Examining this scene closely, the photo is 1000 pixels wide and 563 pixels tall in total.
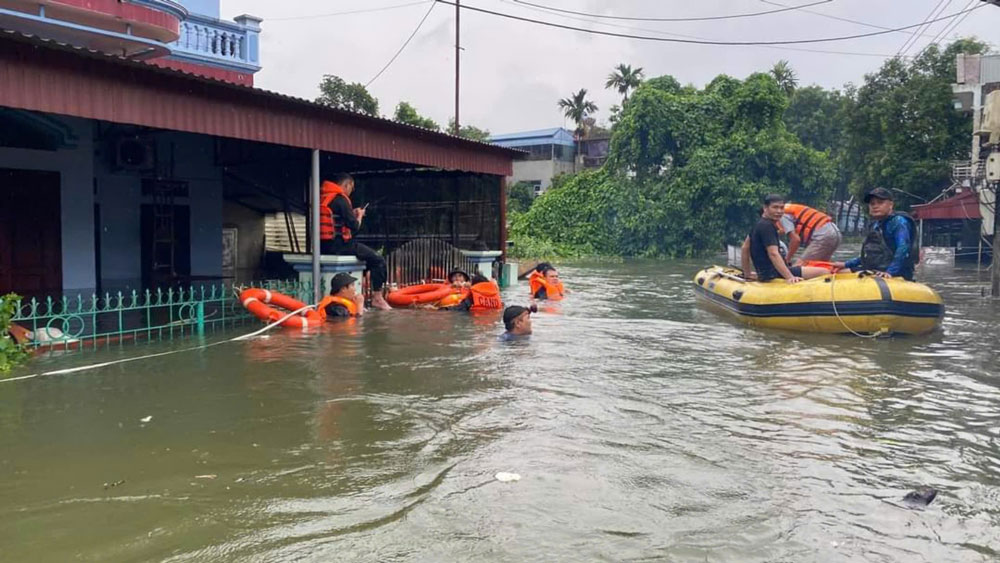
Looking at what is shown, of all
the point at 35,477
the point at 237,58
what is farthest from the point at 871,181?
the point at 35,477

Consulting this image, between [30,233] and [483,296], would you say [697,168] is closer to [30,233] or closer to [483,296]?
[483,296]

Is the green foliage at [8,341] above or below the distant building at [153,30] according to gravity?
below

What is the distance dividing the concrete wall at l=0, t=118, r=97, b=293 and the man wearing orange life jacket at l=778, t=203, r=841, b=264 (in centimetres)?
1102

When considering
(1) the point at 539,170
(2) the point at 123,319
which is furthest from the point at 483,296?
(1) the point at 539,170

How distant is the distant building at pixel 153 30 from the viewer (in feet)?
35.8

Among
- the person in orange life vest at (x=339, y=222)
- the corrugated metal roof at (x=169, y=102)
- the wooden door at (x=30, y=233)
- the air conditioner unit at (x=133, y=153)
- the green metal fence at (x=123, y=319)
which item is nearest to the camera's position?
the corrugated metal roof at (x=169, y=102)

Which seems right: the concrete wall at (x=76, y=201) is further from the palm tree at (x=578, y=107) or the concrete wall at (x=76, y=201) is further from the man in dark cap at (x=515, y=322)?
the palm tree at (x=578, y=107)

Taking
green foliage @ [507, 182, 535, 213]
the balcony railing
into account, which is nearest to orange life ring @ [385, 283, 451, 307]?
the balcony railing

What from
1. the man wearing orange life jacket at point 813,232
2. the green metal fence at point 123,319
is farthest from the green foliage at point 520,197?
the green metal fence at point 123,319

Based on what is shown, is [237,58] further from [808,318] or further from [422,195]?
[808,318]

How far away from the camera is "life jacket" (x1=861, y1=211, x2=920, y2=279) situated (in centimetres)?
1091

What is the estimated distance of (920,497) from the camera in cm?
423

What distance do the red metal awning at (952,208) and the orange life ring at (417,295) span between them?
23518 mm

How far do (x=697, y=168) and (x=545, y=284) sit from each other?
70.0 ft
